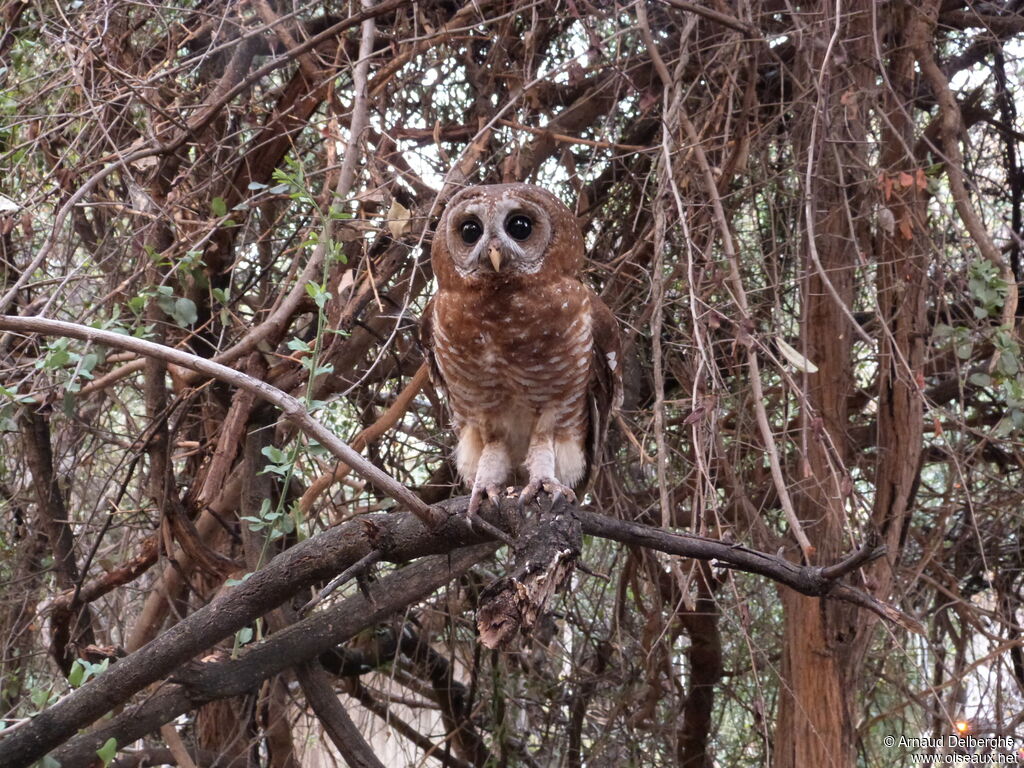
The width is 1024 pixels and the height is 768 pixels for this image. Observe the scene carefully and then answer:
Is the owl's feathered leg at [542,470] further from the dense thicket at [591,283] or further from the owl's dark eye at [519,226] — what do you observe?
the owl's dark eye at [519,226]

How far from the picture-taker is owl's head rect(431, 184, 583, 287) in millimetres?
2312

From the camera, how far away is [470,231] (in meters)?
2.38

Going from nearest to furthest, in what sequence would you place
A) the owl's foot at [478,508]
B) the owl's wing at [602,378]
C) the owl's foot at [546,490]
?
the owl's foot at [478,508] → the owl's foot at [546,490] → the owl's wing at [602,378]

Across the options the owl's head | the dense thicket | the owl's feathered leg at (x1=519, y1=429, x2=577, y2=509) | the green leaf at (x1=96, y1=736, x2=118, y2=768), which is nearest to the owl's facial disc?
the owl's head

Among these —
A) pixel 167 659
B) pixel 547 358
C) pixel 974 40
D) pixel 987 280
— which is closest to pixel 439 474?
pixel 547 358

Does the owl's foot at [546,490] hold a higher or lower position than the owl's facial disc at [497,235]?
lower

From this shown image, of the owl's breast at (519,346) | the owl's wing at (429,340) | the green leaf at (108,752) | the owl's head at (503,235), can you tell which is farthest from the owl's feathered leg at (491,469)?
the green leaf at (108,752)

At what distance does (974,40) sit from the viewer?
316cm

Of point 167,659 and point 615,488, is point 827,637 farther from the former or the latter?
point 167,659

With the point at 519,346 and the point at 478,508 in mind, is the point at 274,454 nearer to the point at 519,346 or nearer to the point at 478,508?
the point at 478,508

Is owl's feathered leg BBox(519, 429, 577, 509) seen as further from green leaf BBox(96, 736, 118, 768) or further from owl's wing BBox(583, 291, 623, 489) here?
green leaf BBox(96, 736, 118, 768)

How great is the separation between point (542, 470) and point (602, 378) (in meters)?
0.30

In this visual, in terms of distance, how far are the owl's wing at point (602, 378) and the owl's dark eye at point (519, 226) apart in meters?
0.28

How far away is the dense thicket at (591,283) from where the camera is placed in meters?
2.54
